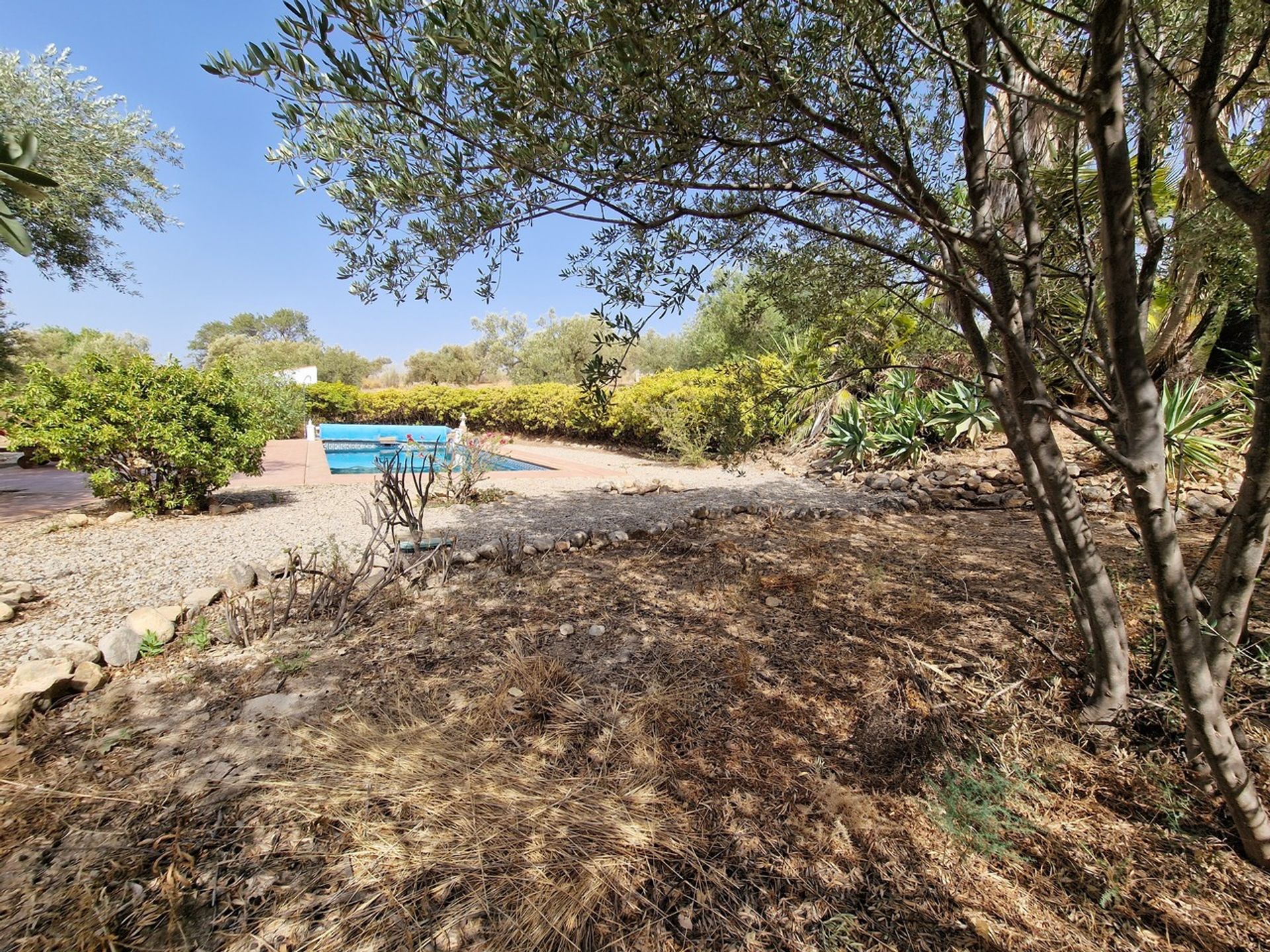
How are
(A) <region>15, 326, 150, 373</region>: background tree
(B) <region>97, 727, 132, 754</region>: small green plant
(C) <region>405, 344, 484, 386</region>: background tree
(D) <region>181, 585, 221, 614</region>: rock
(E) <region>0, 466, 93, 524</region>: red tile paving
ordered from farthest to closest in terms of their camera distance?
(C) <region>405, 344, 484, 386</region>: background tree
(A) <region>15, 326, 150, 373</region>: background tree
(E) <region>0, 466, 93, 524</region>: red tile paving
(D) <region>181, 585, 221, 614</region>: rock
(B) <region>97, 727, 132, 754</region>: small green plant

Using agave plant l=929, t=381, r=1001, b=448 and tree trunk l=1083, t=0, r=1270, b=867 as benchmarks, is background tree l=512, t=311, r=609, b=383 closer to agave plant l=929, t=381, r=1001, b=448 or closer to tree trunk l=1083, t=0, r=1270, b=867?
agave plant l=929, t=381, r=1001, b=448

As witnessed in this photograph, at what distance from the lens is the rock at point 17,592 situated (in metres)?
3.33

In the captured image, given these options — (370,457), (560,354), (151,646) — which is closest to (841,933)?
(151,646)

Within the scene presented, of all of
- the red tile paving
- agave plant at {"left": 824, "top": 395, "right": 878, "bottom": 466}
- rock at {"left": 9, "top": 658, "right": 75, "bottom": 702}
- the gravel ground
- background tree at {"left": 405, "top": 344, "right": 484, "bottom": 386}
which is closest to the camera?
rock at {"left": 9, "top": 658, "right": 75, "bottom": 702}

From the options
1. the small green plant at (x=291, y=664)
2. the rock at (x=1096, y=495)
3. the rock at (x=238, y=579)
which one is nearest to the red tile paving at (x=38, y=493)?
the rock at (x=238, y=579)

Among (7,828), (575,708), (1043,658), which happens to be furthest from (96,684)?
(1043,658)

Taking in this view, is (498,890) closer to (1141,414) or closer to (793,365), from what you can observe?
(1141,414)

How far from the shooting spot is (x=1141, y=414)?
1429 millimetres

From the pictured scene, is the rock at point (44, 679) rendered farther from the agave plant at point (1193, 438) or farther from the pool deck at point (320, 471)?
the agave plant at point (1193, 438)

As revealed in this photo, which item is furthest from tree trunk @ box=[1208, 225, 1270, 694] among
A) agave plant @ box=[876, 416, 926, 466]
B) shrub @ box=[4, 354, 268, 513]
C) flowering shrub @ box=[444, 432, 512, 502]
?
shrub @ box=[4, 354, 268, 513]

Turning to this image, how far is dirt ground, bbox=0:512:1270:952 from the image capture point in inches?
54.7

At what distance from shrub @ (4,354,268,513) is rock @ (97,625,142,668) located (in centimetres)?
328

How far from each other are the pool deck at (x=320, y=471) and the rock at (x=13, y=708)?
5818mm

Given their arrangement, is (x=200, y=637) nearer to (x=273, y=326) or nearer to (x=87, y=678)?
(x=87, y=678)
